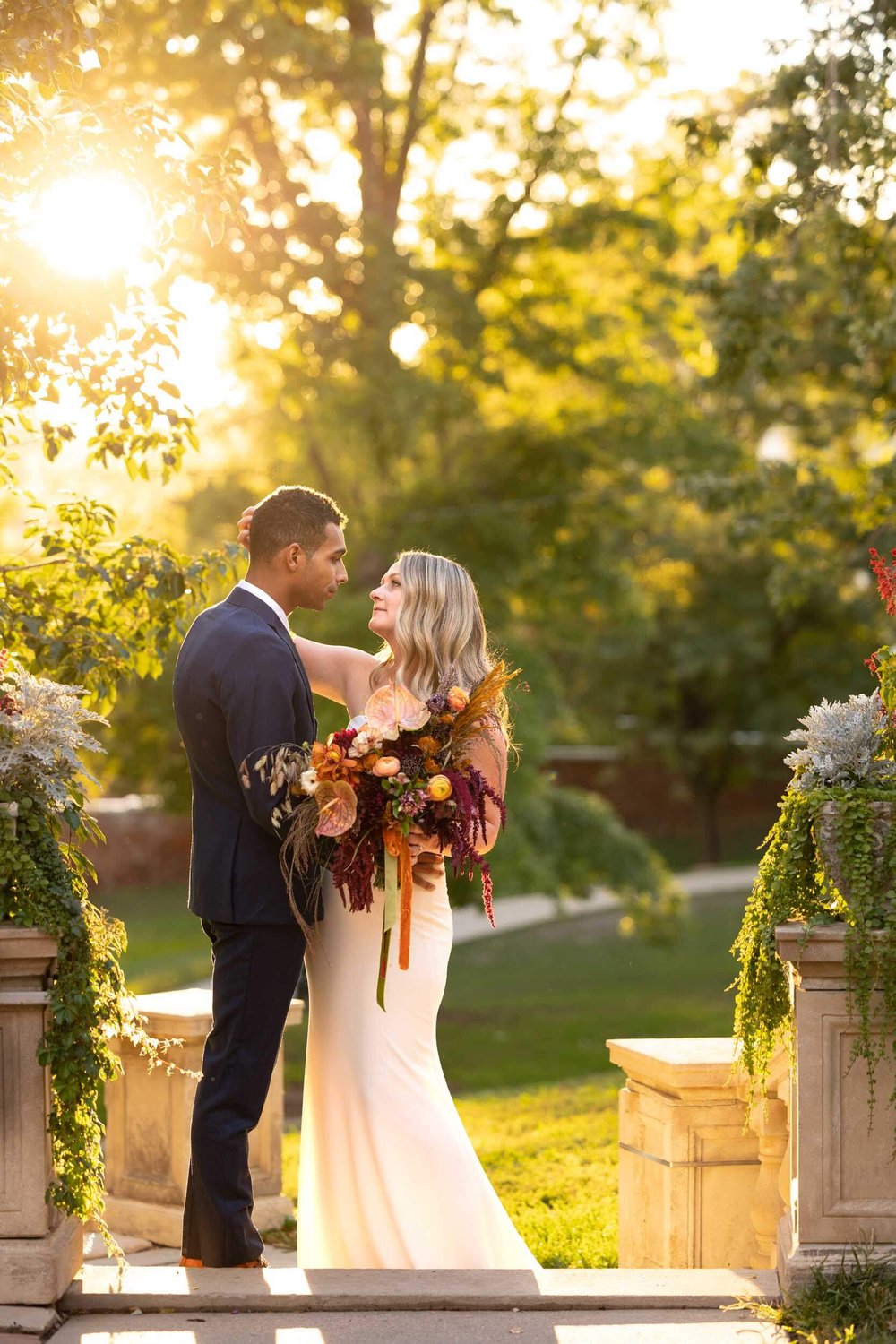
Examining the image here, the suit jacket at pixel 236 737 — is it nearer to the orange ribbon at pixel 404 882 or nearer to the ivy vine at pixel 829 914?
the orange ribbon at pixel 404 882

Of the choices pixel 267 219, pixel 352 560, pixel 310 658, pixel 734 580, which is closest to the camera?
pixel 310 658

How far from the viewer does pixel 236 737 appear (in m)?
4.41

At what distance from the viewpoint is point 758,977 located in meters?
4.30

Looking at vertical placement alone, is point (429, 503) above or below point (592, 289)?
below

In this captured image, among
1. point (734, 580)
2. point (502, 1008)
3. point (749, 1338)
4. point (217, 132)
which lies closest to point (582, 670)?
point (734, 580)

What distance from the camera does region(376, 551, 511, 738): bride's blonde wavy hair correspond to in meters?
4.79

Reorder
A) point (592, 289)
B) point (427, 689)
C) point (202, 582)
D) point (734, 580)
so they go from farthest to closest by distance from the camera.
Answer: point (734, 580) < point (592, 289) < point (202, 582) < point (427, 689)

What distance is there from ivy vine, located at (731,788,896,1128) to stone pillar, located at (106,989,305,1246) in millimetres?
2274

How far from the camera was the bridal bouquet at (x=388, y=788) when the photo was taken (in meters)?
4.22

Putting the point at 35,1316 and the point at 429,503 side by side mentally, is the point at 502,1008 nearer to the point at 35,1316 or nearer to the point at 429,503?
the point at 429,503

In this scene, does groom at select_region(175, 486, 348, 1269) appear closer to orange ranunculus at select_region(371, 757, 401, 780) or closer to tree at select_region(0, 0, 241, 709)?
orange ranunculus at select_region(371, 757, 401, 780)

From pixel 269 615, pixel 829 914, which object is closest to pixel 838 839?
pixel 829 914

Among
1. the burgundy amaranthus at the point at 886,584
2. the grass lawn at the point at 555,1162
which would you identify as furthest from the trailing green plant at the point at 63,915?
the grass lawn at the point at 555,1162

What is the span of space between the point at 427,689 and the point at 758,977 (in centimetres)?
128
